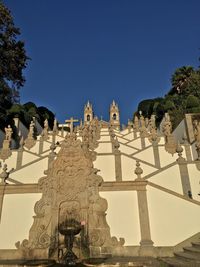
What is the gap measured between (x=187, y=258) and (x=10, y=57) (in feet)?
47.0

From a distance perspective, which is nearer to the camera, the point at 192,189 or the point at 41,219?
the point at 41,219

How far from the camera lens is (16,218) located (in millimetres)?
7949

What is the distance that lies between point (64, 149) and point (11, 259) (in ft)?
13.0

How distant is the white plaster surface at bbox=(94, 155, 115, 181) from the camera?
13.4 metres

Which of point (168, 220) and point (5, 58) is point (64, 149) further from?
point (5, 58)

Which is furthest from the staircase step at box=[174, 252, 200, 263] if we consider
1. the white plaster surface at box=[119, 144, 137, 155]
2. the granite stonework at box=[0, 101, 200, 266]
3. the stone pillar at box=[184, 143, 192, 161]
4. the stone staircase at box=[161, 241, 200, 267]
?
the white plaster surface at box=[119, 144, 137, 155]

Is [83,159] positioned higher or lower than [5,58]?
lower

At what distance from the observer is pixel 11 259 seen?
7.26 m

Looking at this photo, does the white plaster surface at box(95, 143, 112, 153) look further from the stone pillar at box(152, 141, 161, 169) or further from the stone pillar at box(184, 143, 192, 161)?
the stone pillar at box(184, 143, 192, 161)

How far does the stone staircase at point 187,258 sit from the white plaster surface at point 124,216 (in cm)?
127

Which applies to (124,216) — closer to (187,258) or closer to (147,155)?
(187,258)

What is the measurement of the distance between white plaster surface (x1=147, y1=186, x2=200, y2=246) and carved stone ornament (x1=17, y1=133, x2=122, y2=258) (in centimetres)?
155

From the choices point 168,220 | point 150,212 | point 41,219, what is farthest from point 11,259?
point 168,220

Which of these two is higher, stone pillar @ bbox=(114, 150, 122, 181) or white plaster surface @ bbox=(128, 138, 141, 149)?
white plaster surface @ bbox=(128, 138, 141, 149)
